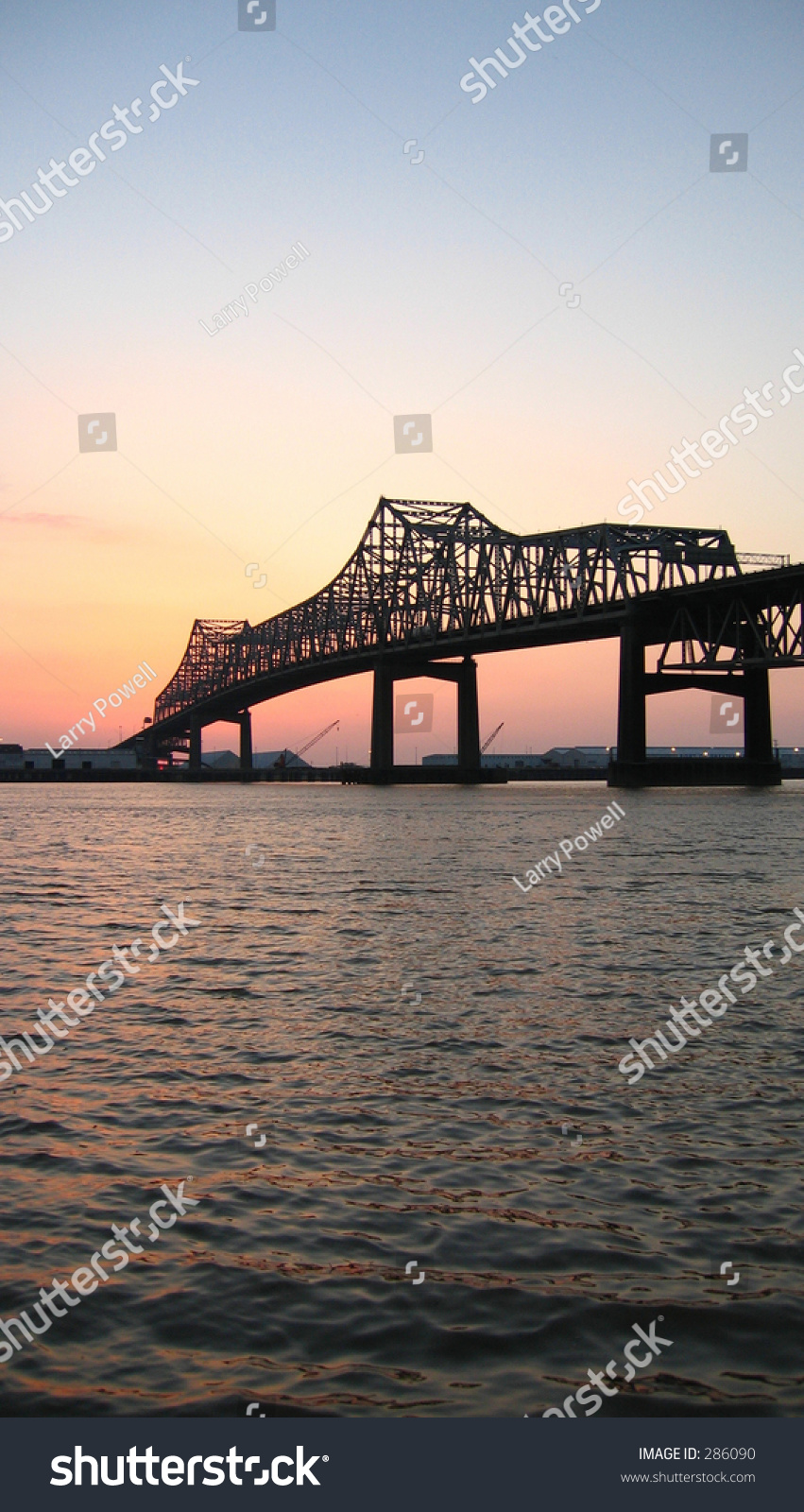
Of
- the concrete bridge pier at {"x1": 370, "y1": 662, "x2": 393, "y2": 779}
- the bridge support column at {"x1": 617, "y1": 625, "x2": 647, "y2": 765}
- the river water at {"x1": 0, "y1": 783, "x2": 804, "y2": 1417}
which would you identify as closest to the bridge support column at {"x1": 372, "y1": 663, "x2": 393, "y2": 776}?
the concrete bridge pier at {"x1": 370, "y1": 662, "x2": 393, "y2": 779}

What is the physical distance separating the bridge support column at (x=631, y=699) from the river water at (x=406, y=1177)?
8003 cm

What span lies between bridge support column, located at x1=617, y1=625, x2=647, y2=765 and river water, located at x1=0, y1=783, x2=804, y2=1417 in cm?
8003

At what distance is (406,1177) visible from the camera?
8.64 metres

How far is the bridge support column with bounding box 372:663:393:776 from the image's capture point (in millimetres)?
137125

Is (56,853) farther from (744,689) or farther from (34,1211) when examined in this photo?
(744,689)

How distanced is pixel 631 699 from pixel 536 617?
71.7ft

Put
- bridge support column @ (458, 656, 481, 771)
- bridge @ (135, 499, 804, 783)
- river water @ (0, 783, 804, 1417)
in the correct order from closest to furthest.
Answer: river water @ (0, 783, 804, 1417) → bridge @ (135, 499, 804, 783) → bridge support column @ (458, 656, 481, 771)

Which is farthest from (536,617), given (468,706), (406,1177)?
(406,1177)

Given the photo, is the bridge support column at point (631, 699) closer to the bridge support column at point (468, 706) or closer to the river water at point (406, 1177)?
the bridge support column at point (468, 706)

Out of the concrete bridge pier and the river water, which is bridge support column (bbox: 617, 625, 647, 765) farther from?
the river water

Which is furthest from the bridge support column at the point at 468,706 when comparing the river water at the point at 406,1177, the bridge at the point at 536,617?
the river water at the point at 406,1177

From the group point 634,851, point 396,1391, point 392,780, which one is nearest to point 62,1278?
point 396,1391

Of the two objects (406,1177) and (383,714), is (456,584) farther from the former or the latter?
(406,1177)

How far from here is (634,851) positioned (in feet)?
140
